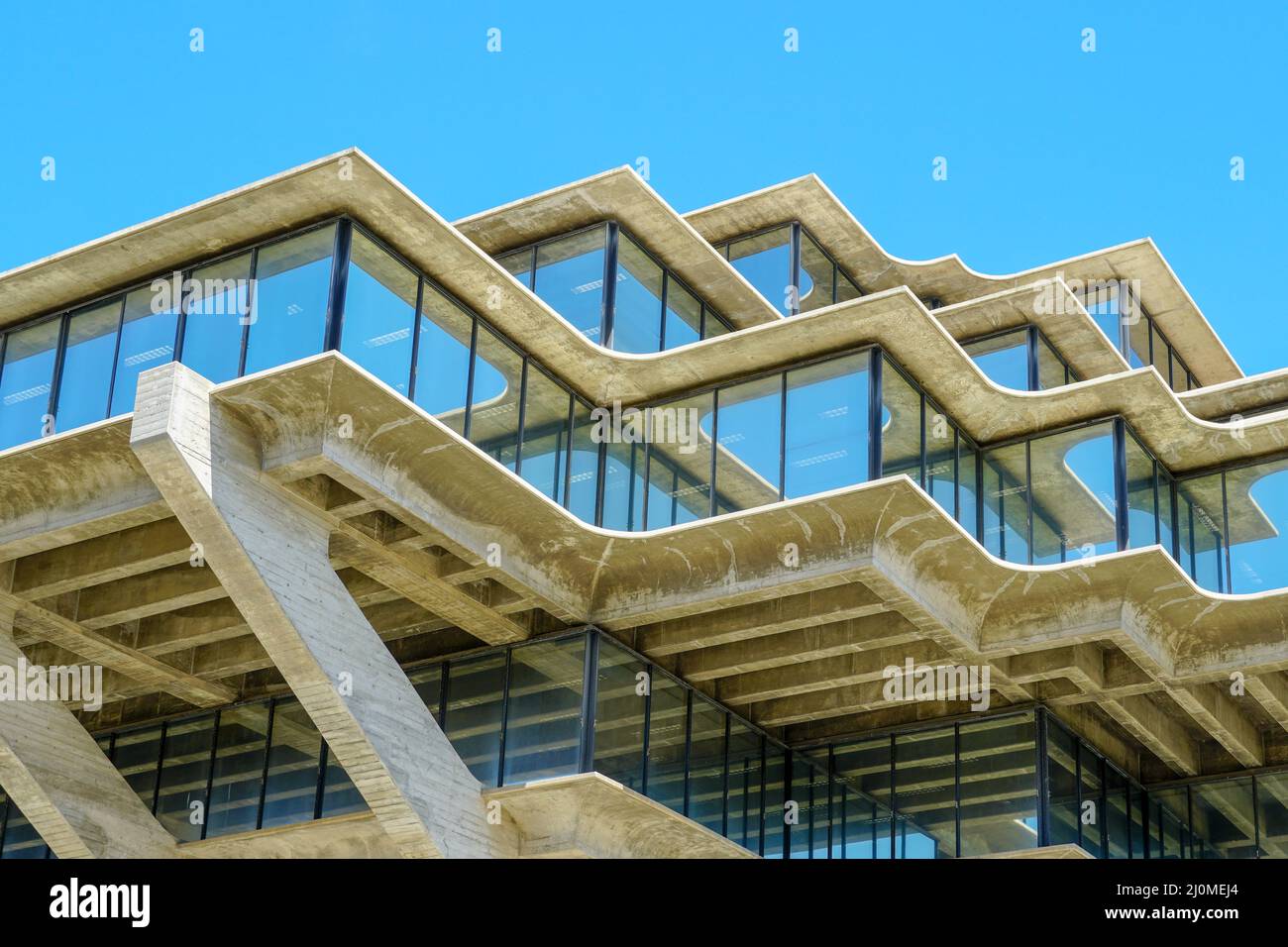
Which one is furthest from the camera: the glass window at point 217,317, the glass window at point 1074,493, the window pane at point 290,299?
the glass window at point 1074,493

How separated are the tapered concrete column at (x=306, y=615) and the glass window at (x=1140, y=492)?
40.1ft

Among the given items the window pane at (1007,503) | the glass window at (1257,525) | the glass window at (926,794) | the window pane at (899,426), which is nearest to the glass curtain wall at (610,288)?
the window pane at (899,426)

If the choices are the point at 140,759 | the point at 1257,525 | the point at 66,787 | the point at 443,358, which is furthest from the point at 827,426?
the point at 140,759

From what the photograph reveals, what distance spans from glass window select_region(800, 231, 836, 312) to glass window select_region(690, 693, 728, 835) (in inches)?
414

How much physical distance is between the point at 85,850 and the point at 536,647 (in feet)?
26.3

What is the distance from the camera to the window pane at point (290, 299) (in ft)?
92.5

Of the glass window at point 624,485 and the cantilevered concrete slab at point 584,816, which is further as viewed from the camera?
the glass window at point 624,485

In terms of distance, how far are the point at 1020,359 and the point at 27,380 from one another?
18503mm

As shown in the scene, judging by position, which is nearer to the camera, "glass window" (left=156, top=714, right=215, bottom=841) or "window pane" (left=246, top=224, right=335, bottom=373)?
"window pane" (left=246, top=224, right=335, bottom=373)

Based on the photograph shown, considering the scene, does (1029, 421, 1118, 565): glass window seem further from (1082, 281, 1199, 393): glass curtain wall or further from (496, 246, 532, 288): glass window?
(1082, 281, 1199, 393): glass curtain wall

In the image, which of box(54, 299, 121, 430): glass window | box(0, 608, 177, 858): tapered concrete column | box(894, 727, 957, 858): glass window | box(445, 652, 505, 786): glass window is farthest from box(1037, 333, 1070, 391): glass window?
box(0, 608, 177, 858): tapered concrete column

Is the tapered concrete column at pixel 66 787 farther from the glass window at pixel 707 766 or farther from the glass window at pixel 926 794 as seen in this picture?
the glass window at pixel 926 794

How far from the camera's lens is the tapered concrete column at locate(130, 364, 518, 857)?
26781 mm
